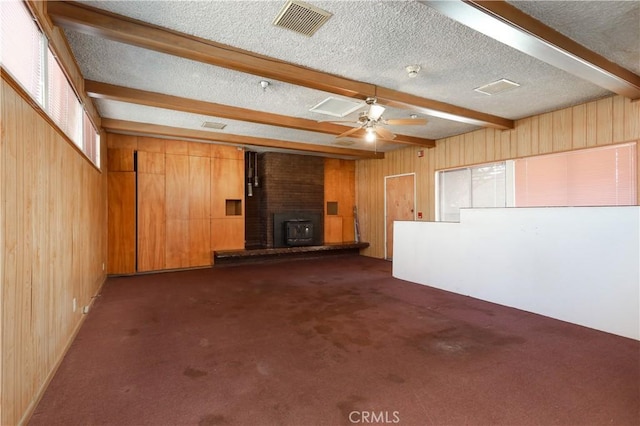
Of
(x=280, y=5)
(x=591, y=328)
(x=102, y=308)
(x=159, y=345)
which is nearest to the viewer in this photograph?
(x=280, y=5)

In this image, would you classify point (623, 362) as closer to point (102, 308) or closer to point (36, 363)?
point (36, 363)

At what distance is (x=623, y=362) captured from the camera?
2.50m

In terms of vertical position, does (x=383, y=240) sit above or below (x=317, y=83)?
below

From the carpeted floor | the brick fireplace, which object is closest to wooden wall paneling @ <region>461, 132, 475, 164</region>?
the carpeted floor

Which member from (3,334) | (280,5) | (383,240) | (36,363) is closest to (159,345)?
(36,363)

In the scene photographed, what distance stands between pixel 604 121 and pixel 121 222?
7.93m

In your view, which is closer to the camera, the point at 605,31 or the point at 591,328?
the point at 605,31

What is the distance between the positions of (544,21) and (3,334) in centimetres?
413

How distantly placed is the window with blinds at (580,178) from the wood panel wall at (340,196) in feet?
14.9

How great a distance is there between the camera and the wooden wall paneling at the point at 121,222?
231 inches

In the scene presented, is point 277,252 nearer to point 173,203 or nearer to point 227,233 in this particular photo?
point 227,233

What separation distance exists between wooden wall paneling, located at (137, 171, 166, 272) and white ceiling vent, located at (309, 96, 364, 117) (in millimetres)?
3649

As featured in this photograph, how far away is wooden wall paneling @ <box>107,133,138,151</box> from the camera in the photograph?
19.4 ft

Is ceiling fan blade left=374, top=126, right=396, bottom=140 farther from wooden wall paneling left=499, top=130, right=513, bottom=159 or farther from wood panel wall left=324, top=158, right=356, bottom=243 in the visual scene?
wood panel wall left=324, top=158, right=356, bottom=243
